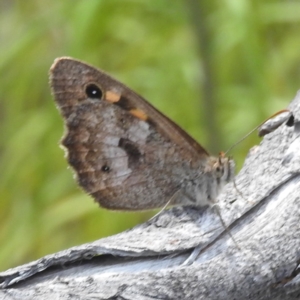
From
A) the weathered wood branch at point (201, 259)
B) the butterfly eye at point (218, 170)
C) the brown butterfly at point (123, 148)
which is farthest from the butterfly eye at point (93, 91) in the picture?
the weathered wood branch at point (201, 259)

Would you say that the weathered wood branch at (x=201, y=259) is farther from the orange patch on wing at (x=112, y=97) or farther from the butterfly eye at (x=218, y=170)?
the orange patch on wing at (x=112, y=97)

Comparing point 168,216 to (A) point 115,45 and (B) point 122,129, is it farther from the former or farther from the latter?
(A) point 115,45

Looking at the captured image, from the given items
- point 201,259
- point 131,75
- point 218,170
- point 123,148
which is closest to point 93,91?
point 123,148

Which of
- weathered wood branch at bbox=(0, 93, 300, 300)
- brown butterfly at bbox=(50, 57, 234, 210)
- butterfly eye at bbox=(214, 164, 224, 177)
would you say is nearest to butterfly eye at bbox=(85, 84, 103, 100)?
brown butterfly at bbox=(50, 57, 234, 210)

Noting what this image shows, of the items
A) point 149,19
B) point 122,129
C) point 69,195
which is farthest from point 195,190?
point 69,195

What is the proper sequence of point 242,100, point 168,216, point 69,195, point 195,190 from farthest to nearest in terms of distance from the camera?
point 69,195 < point 242,100 < point 195,190 < point 168,216

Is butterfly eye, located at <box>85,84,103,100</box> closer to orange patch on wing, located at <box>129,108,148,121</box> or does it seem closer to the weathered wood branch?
orange patch on wing, located at <box>129,108,148,121</box>

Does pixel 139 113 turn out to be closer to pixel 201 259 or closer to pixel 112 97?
pixel 112 97
